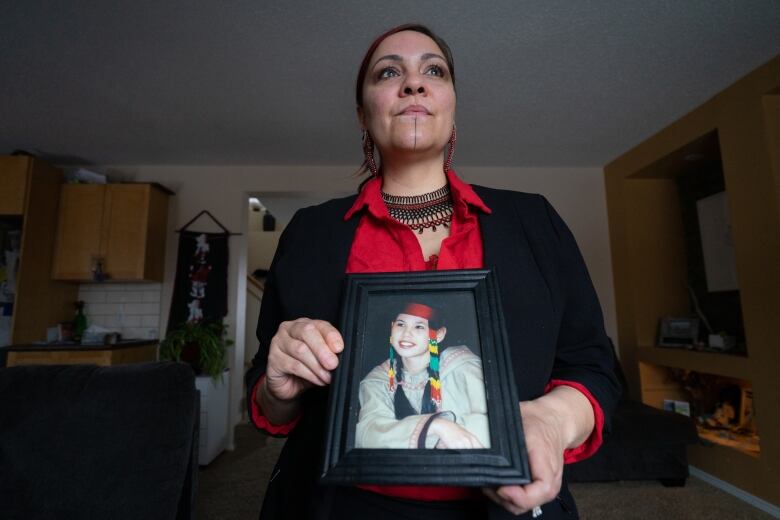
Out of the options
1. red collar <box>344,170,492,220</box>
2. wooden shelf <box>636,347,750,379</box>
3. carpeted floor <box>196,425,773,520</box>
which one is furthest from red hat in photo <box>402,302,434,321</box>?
wooden shelf <box>636,347,750,379</box>

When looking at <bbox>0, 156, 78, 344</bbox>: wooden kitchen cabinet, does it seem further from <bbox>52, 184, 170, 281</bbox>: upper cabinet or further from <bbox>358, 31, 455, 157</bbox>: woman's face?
<bbox>358, 31, 455, 157</bbox>: woman's face

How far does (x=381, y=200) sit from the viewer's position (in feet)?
2.40

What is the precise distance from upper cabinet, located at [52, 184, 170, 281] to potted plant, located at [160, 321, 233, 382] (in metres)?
0.68

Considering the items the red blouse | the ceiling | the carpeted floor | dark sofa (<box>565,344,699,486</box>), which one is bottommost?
the carpeted floor

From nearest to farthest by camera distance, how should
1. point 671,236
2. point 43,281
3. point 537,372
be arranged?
point 537,372 < point 43,281 < point 671,236

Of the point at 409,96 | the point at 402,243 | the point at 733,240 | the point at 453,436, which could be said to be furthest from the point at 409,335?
the point at 733,240

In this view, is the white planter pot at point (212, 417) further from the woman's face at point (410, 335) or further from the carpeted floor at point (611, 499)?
the woman's face at point (410, 335)

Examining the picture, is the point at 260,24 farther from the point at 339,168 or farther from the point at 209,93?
the point at 339,168

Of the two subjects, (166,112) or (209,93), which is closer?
(209,93)

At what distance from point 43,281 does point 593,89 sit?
4.64m

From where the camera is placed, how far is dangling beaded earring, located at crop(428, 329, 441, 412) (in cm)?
44

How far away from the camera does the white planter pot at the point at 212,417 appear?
10.5ft

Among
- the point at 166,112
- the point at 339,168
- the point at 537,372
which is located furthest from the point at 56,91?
the point at 537,372

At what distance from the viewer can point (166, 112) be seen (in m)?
3.04
